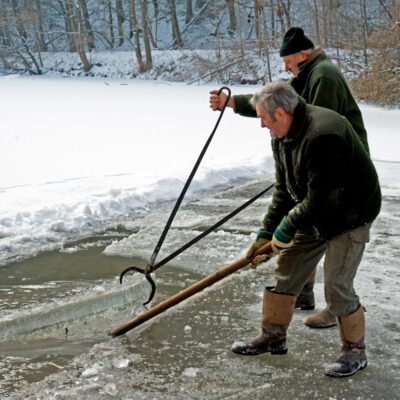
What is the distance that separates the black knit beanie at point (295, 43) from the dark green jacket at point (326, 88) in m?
0.08

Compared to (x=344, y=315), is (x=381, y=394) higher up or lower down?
lower down

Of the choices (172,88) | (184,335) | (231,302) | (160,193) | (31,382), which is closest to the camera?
(31,382)

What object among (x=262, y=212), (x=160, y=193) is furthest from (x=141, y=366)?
(x=160, y=193)

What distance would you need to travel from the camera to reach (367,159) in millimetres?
2639

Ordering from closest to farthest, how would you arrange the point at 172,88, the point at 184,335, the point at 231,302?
the point at 184,335 → the point at 231,302 → the point at 172,88

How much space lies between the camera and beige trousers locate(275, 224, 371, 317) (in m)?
2.70

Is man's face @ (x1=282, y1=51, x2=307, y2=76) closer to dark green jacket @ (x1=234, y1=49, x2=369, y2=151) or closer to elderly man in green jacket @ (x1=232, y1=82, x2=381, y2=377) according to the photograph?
dark green jacket @ (x1=234, y1=49, x2=369, y2=151)

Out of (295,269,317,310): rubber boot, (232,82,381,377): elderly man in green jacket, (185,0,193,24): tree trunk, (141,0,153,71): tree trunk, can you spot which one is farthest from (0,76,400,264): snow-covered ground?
(185,0,193,24): tree trunk

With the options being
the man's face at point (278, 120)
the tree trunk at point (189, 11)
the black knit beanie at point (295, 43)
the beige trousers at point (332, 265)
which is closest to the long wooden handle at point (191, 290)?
the beige trousers at point (332, 265)

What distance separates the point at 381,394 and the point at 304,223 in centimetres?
91

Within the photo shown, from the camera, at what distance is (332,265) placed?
2727mm

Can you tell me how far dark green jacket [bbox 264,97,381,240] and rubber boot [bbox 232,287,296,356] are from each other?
0.44 m

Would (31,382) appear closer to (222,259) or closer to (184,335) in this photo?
(184,335)

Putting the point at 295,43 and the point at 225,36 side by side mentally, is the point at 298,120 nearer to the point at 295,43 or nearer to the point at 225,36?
the point at 295,43
